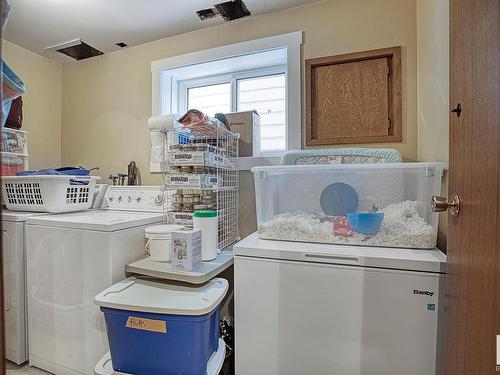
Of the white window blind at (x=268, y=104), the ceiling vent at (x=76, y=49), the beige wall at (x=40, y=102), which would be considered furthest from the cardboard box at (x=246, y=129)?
the beige wall at (x=40, y=102)

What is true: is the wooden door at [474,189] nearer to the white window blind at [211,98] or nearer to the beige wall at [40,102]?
the white window blind at [211,98]

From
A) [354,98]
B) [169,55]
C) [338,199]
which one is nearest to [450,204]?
[338,199]

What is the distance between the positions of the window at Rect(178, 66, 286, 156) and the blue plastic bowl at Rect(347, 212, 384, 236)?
0.95m

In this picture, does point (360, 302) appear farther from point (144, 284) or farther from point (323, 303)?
point (144, 284)

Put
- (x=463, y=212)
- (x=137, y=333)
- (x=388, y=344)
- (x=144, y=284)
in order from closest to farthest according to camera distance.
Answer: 1. (x=463, y=212)
2. (x=388, y=344)
3. (x=137, y=333)
4. (x=144, y=284)

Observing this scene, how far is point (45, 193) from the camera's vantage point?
1714 millimetres

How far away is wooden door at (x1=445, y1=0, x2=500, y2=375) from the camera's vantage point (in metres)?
0.60

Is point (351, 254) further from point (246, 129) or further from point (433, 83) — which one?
point (246, 129)

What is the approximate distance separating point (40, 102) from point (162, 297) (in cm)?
242

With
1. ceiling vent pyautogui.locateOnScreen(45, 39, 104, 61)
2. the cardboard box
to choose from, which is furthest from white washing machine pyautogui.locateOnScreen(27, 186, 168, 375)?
ceiling vent pyautogui.locateOnScreen(45, 39, 104, 61)

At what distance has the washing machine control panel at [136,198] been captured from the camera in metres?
1.92

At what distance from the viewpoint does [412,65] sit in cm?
159

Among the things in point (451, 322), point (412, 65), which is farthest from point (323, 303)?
point (412, 65)

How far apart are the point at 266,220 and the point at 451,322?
0.80 metres
